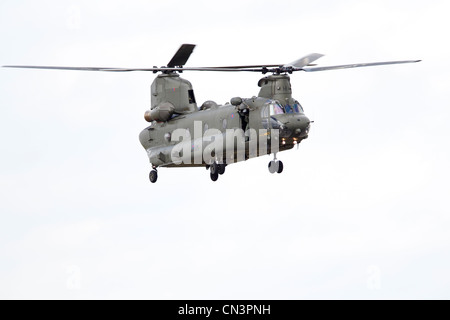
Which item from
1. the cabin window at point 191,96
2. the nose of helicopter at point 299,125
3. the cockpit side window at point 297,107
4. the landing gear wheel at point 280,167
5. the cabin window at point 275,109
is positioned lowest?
the landing gear wheel at point 280,167

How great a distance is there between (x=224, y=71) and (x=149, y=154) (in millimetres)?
9972

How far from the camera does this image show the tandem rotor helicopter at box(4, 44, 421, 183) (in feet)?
205

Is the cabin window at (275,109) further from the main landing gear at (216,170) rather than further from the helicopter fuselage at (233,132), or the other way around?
the main landing gear at (216,170)

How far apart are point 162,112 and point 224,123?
652 cm

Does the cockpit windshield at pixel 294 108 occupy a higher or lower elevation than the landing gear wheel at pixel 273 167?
higher

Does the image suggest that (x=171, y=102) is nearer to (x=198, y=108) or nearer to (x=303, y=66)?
(x=198, y=108)

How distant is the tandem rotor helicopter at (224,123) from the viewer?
62.4 m

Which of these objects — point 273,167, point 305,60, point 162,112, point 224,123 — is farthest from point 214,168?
point 305,60

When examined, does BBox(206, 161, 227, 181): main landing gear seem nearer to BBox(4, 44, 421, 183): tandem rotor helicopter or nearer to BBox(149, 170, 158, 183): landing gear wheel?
BBox(4, 44, 421, 183): tandem rotor helicopter

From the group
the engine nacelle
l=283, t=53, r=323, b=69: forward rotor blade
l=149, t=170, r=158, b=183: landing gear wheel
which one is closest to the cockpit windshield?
l=283, t=53, r=323, b=69: forward rotor blade

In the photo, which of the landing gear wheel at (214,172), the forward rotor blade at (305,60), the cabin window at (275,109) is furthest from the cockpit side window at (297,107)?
the landing gear wheel at (214,172)

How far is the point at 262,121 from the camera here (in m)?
62.6

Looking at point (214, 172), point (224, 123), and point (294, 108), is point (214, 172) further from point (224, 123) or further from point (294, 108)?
point (294, 108)

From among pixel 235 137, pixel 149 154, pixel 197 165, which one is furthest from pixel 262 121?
pixel 149 154
